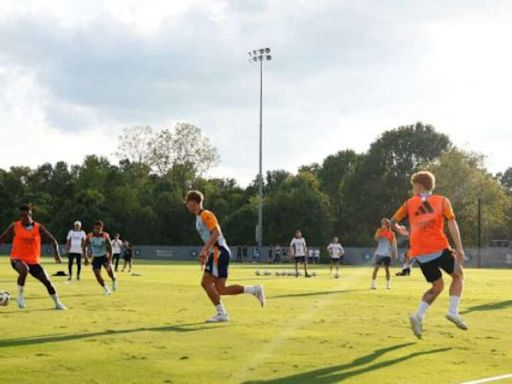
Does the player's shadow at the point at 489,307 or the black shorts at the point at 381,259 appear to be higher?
the black shorts at the point at 381,259

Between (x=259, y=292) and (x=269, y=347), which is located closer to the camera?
(x=269, y=347)

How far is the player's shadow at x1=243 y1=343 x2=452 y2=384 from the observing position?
752 cm

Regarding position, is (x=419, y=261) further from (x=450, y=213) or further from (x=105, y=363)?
(x=105, y=363)

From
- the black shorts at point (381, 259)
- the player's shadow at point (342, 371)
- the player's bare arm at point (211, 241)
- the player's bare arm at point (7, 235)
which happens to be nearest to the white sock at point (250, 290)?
the player's bare arm at point (211, 241)

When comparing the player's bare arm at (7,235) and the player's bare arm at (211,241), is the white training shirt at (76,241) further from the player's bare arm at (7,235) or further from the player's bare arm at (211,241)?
the player's bare arm at (211,241)

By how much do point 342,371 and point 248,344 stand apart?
2.18 meters

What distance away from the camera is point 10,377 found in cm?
753

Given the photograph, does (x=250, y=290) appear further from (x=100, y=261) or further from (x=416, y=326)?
(x=100, y=261)

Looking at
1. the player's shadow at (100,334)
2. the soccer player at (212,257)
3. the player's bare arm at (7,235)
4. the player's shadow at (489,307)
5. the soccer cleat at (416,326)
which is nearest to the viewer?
the player's shadow at (100,334)

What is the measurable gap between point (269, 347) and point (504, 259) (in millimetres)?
69714

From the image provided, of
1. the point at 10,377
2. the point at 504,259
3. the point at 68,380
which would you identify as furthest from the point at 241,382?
the point at 504,259

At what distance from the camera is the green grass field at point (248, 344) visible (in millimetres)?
7844

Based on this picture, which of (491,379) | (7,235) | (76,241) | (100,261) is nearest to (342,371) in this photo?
(491,379)

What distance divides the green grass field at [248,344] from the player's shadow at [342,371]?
0.01 m
